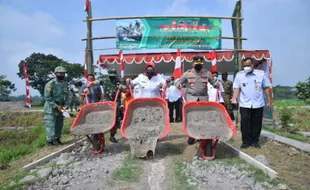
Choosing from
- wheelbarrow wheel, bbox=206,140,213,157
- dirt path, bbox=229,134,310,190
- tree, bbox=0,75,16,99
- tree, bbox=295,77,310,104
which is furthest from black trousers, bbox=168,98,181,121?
tree, bbox=0,75,16,99

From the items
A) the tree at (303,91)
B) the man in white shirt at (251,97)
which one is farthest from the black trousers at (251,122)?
the tree at (303,91)

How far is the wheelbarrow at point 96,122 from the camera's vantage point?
4.96 meters

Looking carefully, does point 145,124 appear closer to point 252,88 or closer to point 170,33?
point 252,88

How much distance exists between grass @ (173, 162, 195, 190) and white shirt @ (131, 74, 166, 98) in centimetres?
172

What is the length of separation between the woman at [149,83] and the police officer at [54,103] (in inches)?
58.9

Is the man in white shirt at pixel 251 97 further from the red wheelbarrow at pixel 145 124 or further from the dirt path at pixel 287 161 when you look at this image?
the red wheelbarrow at pixel 145 124

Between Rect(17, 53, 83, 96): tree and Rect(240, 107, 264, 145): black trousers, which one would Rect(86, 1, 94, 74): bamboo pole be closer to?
Rect(240, 107, 264, 145): black trousers

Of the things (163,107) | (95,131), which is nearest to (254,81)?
(163,107)

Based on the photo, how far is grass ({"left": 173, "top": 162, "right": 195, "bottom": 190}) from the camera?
3.57 m

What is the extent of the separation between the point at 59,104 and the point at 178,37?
3958mm

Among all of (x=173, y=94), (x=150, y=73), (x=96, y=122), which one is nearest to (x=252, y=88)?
(x=150, y=73)

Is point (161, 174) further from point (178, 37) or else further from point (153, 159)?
point (178, 37)

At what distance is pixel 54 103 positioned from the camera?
5.95m

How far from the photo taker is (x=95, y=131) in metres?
4.88
